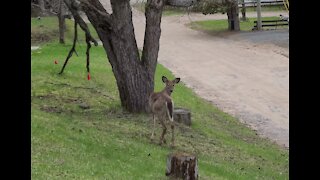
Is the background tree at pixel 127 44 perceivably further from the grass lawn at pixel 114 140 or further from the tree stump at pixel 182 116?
the tree stump at pixel 182 116

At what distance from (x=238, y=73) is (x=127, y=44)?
47.4 feet

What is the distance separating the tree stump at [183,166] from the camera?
30.5 ft

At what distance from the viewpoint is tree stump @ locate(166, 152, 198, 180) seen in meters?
9.29

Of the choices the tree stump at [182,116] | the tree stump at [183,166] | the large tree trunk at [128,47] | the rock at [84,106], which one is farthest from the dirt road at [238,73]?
the tree stump at [183,166]

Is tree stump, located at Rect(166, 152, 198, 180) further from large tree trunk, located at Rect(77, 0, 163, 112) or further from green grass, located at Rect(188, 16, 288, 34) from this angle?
green grass, located at Rect(188, 16, 288, 34)

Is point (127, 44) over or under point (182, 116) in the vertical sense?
over

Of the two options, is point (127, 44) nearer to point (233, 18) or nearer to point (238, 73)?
point (238, 73)

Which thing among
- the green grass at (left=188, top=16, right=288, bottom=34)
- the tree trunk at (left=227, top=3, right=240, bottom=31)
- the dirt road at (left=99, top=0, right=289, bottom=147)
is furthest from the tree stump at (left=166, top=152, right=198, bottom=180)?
the green grass at (left=188, top=16, right=288, bottom=34)

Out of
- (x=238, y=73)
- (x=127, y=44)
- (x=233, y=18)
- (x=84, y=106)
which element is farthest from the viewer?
(x=233, y=18)

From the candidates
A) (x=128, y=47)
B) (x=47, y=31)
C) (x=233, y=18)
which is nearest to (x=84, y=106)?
(x=128, y=47)

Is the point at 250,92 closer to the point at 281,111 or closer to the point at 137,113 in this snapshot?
the point at 281,111

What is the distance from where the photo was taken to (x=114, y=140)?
11.9 m

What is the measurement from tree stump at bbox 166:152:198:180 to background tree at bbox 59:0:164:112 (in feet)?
21.2

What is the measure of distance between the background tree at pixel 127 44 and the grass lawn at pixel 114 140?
617 millimetres
